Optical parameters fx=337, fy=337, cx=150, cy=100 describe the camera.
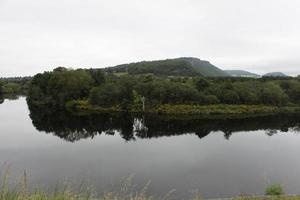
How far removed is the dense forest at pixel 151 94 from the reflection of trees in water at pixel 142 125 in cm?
749

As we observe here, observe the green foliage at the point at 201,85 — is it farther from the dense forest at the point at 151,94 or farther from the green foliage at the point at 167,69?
the green foliage at the point at 167,69

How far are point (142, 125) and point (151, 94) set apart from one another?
1733 cm

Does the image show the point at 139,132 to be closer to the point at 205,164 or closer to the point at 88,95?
the point at 205,164

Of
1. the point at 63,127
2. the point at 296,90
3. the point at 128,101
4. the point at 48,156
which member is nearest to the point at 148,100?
the point at 128,101

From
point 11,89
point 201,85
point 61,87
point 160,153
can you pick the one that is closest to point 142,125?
point 160,153

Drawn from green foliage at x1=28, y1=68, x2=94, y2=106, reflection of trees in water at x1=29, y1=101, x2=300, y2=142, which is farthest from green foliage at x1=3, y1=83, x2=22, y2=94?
reflection of trees in water at x1=29, y1=101, x2=300, y2=142

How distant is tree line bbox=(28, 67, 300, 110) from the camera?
203 feet

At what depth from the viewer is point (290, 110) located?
211 ft

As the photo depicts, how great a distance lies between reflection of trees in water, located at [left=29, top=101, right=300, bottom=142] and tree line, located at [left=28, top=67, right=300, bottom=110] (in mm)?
7695

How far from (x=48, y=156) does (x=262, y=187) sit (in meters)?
16.1

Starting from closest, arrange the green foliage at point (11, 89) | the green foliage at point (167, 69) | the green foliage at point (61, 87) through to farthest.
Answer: the green foliage at point (61, 87) < the green foliage at point (11, 89) < the green foliage at point (167, 69)

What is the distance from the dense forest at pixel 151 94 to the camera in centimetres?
6188

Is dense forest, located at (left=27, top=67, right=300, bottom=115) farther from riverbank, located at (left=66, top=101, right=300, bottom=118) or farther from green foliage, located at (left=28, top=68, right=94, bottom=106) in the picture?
riverbank, located at (left=66, top=101, right=300, bottom=118)

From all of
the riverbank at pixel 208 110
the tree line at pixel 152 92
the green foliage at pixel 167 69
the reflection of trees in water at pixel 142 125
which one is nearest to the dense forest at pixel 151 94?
the tree line at pixel 152 92
